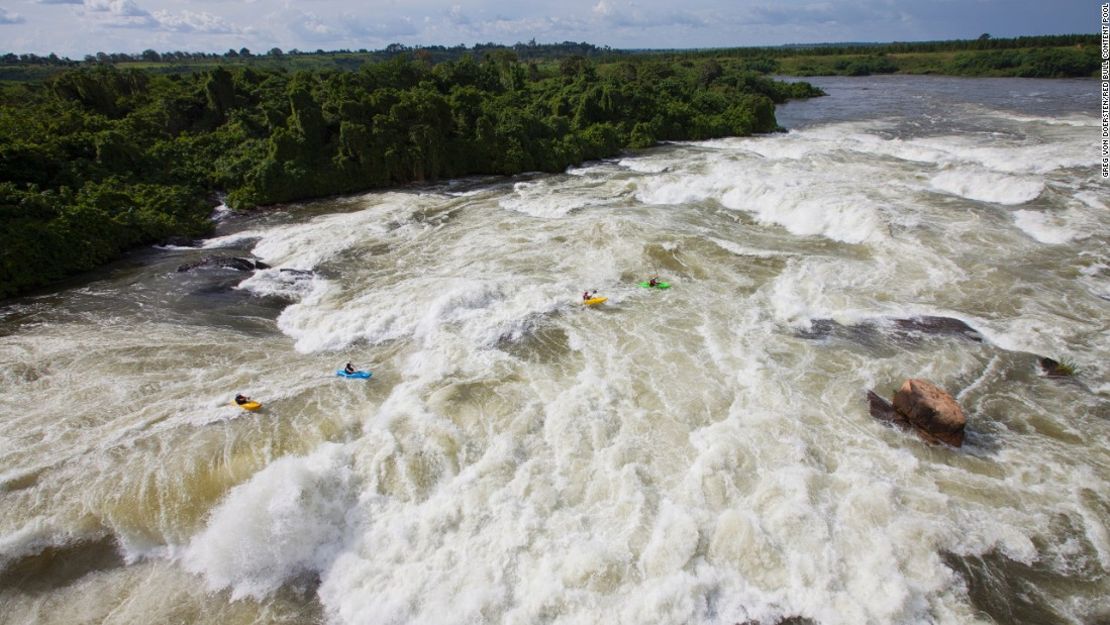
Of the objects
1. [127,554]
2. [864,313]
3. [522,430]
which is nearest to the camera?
[127,554]

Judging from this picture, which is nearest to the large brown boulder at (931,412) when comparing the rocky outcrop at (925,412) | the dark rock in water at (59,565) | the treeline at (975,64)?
the rocky outcrop at (925,412)

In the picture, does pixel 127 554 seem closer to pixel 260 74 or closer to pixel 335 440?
pixel 335 440

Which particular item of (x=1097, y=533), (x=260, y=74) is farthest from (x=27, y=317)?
(x=260, y=74)

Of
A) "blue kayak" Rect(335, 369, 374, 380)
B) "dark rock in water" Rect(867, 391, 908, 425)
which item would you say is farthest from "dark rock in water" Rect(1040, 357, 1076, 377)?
"blue kayak" Rect(335, 369, 374, 380)

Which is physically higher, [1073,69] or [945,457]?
[1073,69]

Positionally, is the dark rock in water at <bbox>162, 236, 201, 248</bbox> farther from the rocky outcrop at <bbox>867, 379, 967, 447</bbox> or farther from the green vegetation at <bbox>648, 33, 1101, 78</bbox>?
the green vegetation at <bbox>648, 33, 1101, 78</bbox>

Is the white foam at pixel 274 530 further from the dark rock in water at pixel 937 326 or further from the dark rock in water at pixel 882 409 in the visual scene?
the dark rock in water at pixel 937 326
